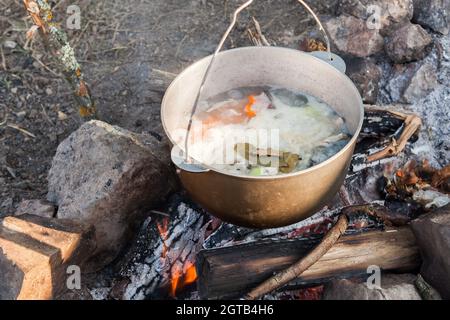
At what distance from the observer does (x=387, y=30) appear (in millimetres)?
3773

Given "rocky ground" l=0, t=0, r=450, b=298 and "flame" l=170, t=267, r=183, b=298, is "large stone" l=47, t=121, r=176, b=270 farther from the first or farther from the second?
"flame" l=170, t=267, r=183, b=298

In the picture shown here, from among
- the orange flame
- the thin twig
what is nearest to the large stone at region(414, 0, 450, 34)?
the orange flame

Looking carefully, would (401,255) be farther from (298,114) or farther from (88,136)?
(88,136)

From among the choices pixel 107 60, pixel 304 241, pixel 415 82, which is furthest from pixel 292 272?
pixel 107 60

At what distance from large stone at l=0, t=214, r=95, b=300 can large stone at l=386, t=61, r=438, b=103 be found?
7.99 ft

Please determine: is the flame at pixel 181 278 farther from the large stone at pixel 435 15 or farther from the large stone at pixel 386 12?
the large stone at pixel 435 15

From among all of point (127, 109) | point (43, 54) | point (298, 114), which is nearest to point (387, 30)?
point (298, 114)

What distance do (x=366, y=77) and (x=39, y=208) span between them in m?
2.46

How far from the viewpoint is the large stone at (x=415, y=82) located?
360cm

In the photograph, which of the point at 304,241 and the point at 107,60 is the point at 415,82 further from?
the point at 107,60

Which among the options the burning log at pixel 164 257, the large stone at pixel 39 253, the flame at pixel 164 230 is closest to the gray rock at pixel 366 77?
the burning log at pixel 164 257

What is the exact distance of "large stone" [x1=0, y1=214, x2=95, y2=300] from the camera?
2428 millimetres

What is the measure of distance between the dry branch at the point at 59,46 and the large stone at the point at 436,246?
2469 mm
